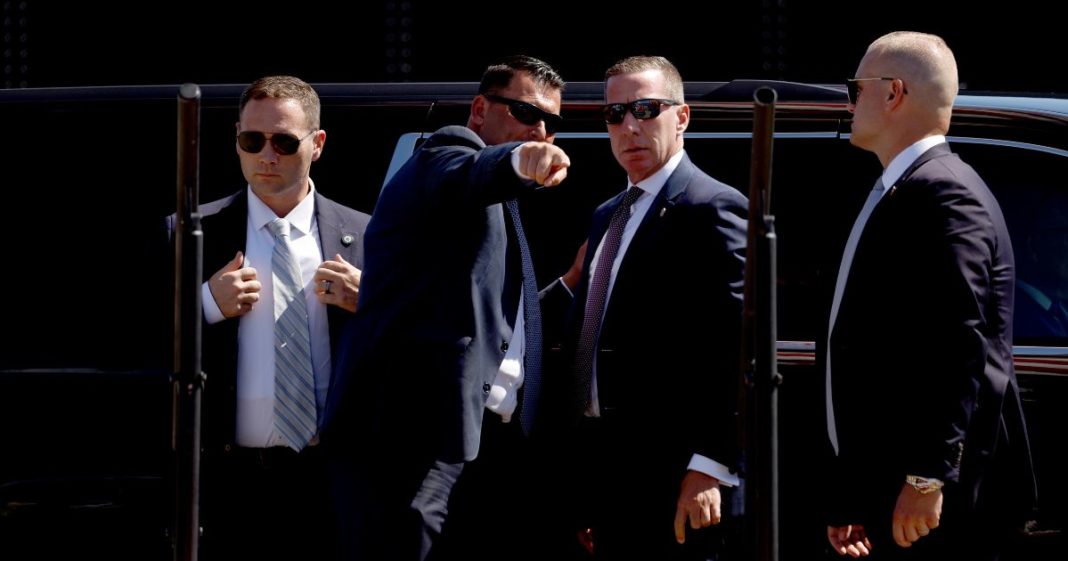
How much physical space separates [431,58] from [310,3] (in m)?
0.83

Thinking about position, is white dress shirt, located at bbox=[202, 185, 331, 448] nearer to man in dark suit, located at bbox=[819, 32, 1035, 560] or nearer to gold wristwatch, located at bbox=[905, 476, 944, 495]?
man in dark suit, located at bbox=[819, 32, 1035, 560]

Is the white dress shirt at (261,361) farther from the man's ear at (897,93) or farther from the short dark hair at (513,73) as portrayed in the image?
the man's ear at (897,93)

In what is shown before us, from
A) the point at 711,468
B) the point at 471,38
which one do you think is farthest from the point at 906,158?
the point at 471,38

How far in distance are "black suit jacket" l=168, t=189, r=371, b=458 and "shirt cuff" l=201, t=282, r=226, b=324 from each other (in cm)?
2

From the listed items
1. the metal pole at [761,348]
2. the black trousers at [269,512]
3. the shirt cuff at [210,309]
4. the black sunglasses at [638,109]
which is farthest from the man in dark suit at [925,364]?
the shirt cuff at [210,309]

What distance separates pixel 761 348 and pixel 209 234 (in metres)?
1.95

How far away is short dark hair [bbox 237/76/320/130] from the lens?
4.09m

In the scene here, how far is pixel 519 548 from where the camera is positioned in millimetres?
4102

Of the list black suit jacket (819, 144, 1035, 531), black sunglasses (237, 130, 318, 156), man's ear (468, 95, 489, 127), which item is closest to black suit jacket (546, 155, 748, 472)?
black suit jacket (819, 144, 1035, 531)

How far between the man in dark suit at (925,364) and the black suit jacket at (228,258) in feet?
4.59

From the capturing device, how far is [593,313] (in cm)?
383

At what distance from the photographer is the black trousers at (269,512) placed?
4.07 metres

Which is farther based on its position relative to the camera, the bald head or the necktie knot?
the necktie knot

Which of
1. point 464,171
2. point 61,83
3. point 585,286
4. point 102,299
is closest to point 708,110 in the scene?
point 585,286
